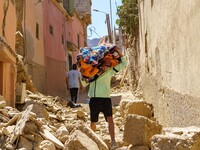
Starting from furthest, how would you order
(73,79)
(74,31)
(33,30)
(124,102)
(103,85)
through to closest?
(74,31)
(33,30)
(73,79)
(124,102)
(103,85)

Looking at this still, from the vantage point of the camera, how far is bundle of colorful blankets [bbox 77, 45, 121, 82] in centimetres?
427

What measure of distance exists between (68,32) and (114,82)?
4.54 metres

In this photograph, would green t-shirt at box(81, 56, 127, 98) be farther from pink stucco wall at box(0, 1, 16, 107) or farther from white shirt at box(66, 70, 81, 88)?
white shirt at box(66, 70, 81, 88)

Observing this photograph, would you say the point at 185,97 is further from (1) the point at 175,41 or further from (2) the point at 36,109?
(2) the point at 36,109

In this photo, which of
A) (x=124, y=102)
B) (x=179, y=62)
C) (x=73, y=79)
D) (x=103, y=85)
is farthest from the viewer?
(x=73, y=79)

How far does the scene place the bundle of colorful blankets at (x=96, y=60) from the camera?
427cm

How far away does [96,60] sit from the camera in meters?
4.29

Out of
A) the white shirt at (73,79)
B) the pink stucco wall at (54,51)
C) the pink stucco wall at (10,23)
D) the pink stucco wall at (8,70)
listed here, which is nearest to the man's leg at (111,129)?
the pink stucco wall at (8,70)

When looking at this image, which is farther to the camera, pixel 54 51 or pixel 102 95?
pixel 54 51

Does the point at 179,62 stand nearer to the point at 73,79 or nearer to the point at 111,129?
the point at 111,129

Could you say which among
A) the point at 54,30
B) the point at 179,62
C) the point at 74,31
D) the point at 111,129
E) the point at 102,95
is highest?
the point at 74,31

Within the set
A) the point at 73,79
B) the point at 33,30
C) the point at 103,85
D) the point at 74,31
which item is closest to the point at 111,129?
the point at 103,85

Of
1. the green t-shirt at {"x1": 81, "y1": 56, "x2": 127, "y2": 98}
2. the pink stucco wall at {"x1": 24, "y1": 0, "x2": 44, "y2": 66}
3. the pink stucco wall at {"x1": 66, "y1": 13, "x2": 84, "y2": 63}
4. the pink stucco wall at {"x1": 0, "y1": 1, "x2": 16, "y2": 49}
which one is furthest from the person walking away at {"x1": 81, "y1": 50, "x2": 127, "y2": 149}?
the pink stucco wall at {"x1": 66, "y1": 13, "x2": 84, "y2": 63}

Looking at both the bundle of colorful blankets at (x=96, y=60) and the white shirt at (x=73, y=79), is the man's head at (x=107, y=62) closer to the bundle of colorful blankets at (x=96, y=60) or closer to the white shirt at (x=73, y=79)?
the bundle of colorful blankets at (x=96, y=60)
